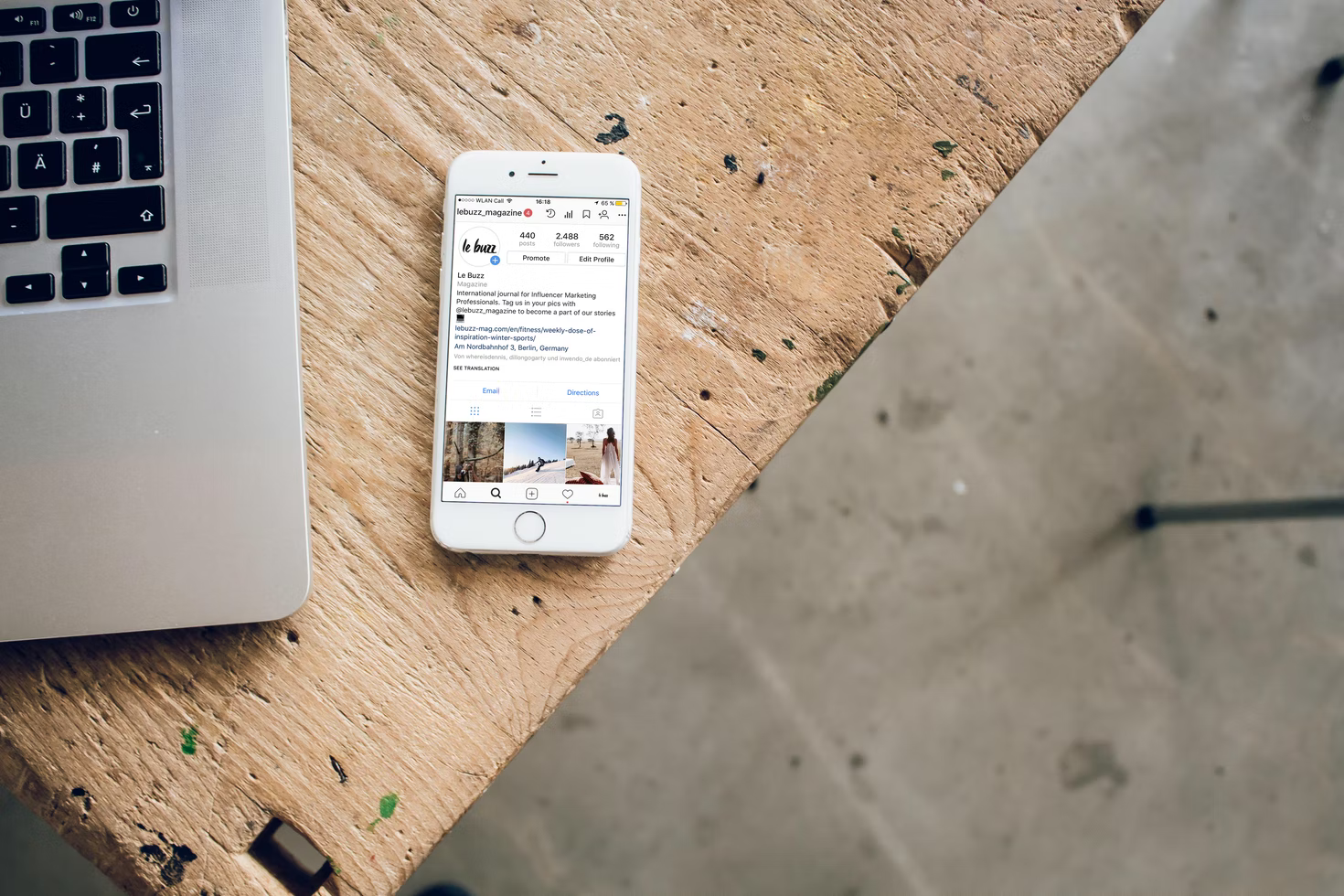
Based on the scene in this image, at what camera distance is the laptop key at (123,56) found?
45 cm

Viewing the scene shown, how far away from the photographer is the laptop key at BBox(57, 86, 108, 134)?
17.6 inches

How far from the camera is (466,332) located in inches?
20.3

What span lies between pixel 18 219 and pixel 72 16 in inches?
4.8

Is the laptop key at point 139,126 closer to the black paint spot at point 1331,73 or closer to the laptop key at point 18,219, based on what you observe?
the laptop key at point 18,219

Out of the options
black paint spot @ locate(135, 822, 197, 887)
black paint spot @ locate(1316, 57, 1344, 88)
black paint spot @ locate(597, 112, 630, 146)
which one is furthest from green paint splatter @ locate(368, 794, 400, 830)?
black paint spot @ locate(1316, 57, 1344, 88)

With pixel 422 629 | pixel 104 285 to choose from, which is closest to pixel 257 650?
pixel 422 629

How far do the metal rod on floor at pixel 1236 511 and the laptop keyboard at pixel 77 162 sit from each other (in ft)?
3.88

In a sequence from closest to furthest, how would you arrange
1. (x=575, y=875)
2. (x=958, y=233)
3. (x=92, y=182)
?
(x=92, y=182)
(x=958, y=233)
(x=575, y=875)

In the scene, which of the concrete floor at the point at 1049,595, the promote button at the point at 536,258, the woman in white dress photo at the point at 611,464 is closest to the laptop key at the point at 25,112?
the promote button at the point at 536,258

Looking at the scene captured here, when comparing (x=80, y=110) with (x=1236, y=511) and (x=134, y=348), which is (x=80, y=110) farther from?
(x=1236, y=511)

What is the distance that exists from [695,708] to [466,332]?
80 centimetres

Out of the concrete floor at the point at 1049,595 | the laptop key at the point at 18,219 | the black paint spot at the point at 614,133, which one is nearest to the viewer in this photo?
the laptop key at the point at 18,219

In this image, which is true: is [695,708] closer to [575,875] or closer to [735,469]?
[575,875]

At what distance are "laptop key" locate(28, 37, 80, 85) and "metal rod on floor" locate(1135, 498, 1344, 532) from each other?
124 cm
